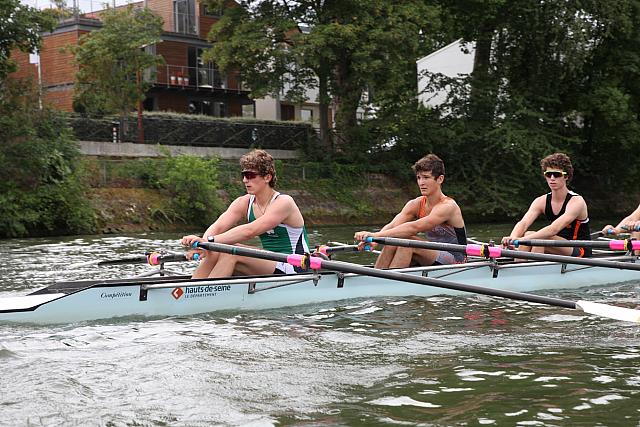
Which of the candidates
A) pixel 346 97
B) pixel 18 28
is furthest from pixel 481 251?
pixel 346 97

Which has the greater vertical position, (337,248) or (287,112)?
(287,112)

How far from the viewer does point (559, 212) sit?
12234 mm

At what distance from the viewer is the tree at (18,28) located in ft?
84.7

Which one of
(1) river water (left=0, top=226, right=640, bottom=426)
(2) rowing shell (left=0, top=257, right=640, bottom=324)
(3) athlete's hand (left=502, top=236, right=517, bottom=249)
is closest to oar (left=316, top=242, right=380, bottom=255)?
(2) rowing shell (left=0, top=257, right=640, bottom=324)

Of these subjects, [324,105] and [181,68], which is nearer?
[324,105]

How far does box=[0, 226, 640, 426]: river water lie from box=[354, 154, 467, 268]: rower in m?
0.69

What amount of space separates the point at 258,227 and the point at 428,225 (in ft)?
7.97

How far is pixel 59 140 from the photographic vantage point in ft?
85.7

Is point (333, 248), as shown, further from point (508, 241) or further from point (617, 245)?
point (617, 245)

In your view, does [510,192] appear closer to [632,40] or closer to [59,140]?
[632,40]

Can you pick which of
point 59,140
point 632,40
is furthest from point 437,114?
point 59,140

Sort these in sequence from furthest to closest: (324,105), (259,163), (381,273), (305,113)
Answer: (305,113) → (324,105) → (259,163) → (381,273)

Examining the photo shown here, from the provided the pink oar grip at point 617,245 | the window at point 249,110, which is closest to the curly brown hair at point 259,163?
the pink oar grip at point 617,245

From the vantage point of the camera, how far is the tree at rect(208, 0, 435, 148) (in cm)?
3053
